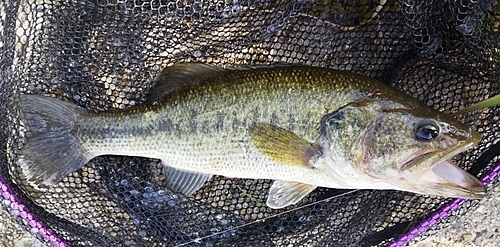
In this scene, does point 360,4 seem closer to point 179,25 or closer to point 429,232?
point 179,25

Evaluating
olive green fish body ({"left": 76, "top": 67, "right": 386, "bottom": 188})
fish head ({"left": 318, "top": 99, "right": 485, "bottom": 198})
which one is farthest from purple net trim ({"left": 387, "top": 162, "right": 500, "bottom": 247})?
olive green fish body ({"left": 76, "top": 67, "right": 386, "bottom": 188})

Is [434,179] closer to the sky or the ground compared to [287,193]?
closer to the sky

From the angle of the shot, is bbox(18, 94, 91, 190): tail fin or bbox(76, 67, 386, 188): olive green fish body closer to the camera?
bbox(76, 67, 386, 188): olive green fish body

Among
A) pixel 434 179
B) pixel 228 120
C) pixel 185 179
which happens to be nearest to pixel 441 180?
pixel 434 179

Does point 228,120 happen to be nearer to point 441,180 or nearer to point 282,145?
point 282,145

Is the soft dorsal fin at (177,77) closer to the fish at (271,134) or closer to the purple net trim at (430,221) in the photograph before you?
the fish at (271,134)

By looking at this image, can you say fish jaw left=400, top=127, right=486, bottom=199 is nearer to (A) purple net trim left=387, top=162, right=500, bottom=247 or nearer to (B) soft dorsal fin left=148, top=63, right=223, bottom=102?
(A) purple net trim left=387, top=162, right=500, bottom=247

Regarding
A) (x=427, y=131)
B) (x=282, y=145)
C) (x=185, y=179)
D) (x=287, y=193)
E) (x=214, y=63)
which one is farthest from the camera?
(x=214, y=63)
